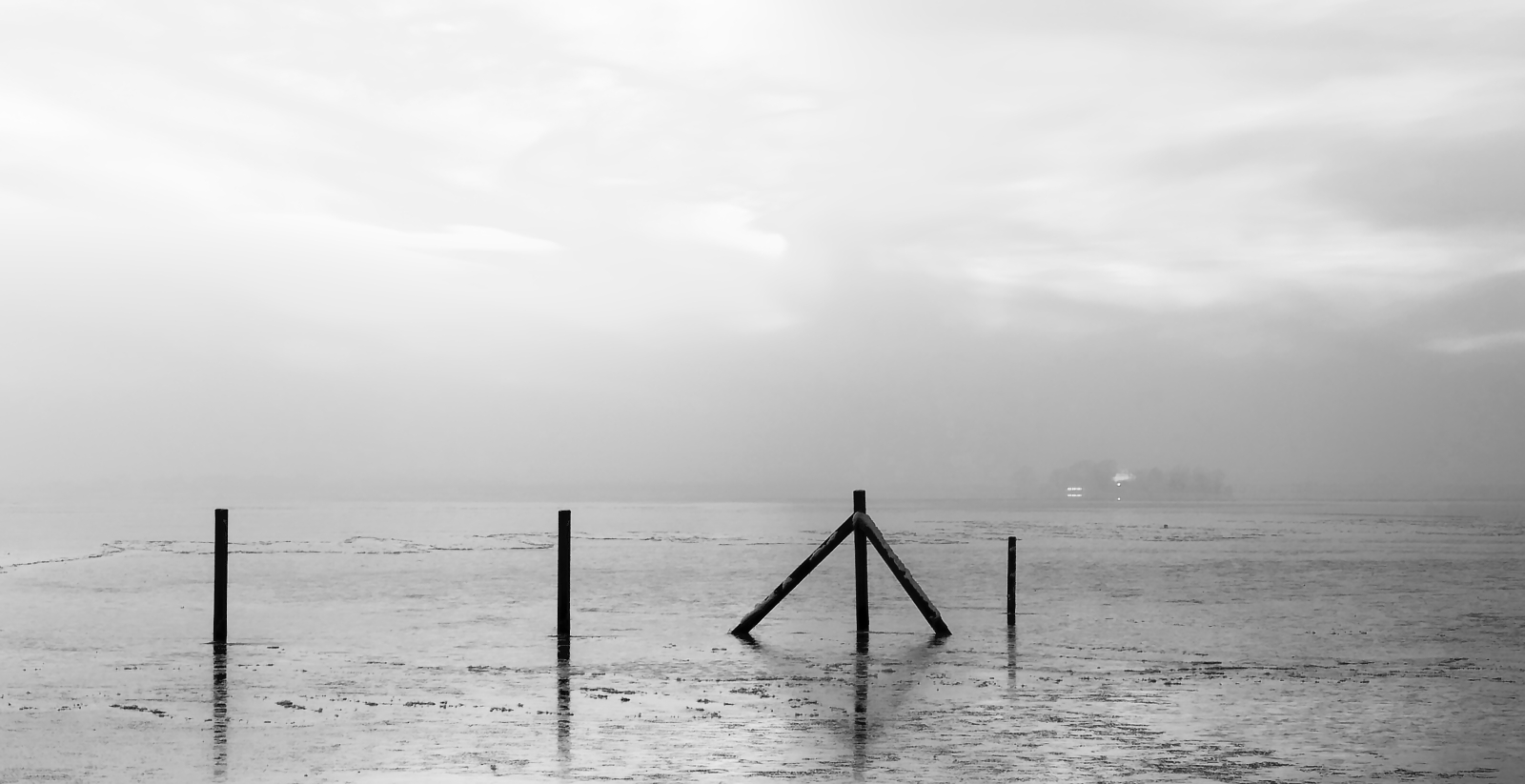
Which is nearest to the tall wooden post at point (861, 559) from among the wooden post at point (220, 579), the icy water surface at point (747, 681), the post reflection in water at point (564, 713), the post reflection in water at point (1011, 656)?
the icy water surface at point (747, 681)

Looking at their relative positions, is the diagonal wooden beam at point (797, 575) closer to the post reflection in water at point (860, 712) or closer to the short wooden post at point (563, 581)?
the post reflection in water at point (860, 712)

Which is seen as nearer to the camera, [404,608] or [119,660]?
[119,660]

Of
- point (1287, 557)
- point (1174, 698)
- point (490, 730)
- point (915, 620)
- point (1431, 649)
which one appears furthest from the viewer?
point (1287, 557)

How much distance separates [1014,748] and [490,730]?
18.4 feet

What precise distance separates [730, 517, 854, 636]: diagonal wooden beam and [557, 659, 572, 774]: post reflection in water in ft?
15.6

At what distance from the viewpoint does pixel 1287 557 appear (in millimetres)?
73750

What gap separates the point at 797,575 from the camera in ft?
83.0

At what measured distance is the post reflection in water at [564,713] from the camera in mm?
13148

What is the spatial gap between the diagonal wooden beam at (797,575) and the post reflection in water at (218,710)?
9628 millimetres

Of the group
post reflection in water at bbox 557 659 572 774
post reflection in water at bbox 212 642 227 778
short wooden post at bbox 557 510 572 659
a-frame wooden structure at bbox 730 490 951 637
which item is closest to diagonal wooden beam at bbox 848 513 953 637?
a-frame wooden structure at bbox 730 490 951 637

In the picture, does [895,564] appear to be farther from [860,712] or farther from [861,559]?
[860,712]

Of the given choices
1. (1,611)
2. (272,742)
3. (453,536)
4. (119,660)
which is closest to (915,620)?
(119,660)

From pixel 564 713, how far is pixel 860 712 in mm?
3622

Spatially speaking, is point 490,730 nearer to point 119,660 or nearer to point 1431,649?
point 119,660
